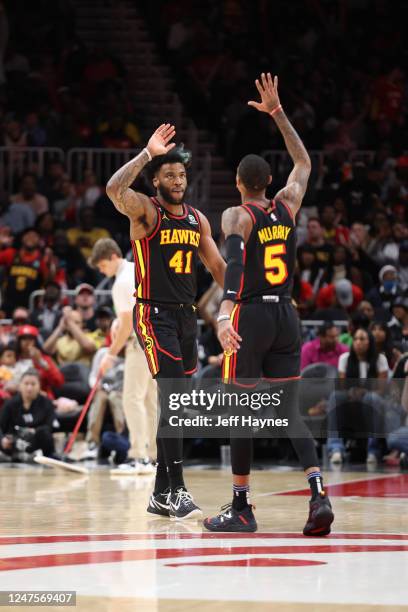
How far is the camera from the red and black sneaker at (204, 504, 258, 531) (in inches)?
280

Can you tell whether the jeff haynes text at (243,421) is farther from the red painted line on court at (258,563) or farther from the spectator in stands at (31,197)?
the spectator in stands at (31,197)

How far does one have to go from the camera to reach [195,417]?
34.0 ft

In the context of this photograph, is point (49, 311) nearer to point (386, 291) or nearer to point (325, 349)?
point (325, 349)

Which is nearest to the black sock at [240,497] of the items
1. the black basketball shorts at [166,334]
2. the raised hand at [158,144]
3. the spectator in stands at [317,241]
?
the black basketball shorts at [166,334]

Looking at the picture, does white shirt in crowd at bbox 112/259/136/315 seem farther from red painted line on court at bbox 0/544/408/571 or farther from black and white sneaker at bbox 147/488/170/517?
red painted line on court at bbox 0/544/408/571

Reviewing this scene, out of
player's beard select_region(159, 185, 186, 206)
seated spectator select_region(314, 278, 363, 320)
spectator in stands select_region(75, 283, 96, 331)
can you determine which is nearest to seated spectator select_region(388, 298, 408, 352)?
seated spectator select_region(314, 278, 363, 320)

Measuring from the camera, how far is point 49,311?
49.5 ft

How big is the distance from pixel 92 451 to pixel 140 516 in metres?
4.88

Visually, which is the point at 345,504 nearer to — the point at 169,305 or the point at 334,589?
the point at 169,305

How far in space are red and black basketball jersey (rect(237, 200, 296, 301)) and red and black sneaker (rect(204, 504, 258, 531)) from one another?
1.15 m

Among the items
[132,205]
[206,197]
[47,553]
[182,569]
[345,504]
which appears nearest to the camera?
[182,569]

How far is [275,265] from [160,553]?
1.77 meters

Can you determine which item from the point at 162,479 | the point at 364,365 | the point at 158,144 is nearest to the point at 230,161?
the point at 364,365

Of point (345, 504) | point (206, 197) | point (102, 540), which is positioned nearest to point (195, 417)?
point (345, 504)
